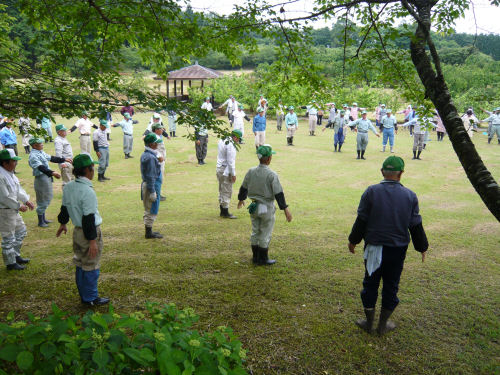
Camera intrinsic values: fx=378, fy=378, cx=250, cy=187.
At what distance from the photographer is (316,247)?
24.0 ft

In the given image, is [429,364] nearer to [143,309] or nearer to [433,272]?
[433,272]

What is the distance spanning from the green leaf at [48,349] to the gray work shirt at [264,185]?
400 centimetres

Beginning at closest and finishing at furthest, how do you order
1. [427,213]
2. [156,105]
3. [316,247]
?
1. [156,105]
2. [316,247]
3. [427,213]

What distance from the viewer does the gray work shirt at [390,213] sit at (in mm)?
4273

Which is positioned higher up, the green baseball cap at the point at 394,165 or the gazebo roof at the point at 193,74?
the gazebo roof at the point at 193,74

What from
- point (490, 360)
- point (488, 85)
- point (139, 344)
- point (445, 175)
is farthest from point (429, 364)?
point (488, 85)

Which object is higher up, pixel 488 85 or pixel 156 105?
pixel 488 85

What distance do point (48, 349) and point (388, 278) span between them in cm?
354

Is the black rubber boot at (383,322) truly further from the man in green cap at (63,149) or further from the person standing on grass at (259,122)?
the person standing on grass at (259,122)

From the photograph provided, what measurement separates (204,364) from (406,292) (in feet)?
13.0

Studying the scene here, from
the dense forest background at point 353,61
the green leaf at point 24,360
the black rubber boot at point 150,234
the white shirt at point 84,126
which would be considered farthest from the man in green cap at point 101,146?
the green leaf at point 24,360

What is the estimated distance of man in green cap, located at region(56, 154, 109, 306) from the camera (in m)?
4.57

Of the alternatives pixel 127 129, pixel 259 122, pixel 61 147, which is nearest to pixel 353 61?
pixel 61 147

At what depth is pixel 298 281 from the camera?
5844mm
